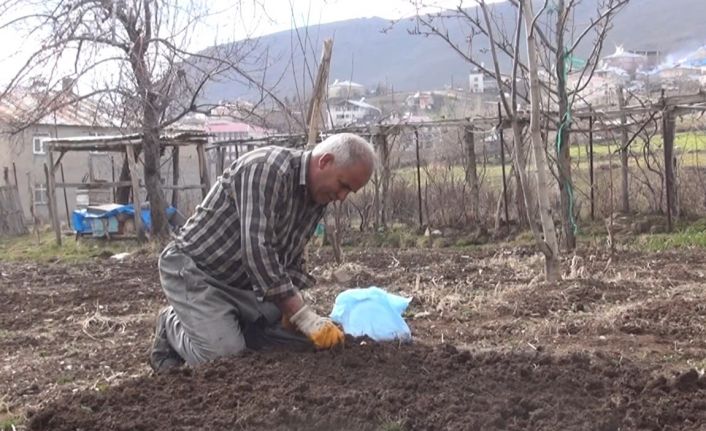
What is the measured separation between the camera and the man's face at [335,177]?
315 centimetres

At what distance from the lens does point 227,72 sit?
12.1 metres

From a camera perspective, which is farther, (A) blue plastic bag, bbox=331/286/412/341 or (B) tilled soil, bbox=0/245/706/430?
(A) blue plastic bag, bbox=331/286/412/341

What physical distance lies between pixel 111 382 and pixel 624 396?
280cm

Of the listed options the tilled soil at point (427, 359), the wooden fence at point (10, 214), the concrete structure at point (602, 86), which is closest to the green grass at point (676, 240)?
the tilled soil at point (427, 359)

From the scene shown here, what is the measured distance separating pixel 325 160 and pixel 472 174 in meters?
8.81

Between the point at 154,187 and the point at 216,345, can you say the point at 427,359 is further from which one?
the point at 154,187

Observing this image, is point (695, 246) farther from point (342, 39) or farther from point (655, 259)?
point (342, 39)

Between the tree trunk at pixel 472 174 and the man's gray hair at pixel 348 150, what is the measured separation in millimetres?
8614

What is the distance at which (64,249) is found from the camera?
13945 millimetres

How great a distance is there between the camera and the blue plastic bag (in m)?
4.27

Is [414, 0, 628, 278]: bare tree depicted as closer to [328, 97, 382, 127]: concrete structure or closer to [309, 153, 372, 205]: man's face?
[309, 153, 372, 205]: man's face

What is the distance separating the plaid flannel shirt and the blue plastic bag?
659 millimetres

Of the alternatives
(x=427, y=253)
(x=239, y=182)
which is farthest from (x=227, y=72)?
(x=239, y=182)

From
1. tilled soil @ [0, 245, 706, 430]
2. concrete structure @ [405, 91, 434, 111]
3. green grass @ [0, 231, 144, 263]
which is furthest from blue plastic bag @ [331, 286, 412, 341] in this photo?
concrete structure @ [405, 91, 434, 111]
